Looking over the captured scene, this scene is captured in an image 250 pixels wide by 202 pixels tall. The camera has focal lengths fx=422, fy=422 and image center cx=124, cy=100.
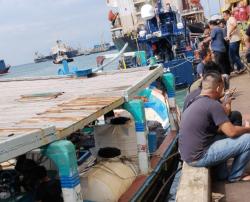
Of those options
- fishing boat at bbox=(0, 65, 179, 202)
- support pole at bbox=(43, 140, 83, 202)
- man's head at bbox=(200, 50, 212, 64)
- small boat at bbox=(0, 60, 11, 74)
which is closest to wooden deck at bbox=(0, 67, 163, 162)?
fishing boat at bbox=(0, 65, 179, 202)

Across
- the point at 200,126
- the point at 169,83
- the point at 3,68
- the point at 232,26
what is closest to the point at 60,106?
the point at 200,126

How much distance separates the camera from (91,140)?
25.5 feet

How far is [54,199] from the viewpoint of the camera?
5.05m

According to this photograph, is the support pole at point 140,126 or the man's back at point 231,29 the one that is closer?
the support pole at point 140,126

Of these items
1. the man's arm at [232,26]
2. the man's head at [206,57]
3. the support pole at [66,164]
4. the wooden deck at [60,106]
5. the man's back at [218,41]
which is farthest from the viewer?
the man's arm at [232,26]

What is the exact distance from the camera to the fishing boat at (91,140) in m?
4.29

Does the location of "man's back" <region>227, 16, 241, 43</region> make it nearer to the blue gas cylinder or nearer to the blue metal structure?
the blue gas cylinder

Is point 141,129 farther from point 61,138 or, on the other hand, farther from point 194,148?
point 61,138

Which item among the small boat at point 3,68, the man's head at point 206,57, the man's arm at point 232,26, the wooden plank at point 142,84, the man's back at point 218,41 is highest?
the man's arm at point 232,26

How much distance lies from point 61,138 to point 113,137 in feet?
6.68

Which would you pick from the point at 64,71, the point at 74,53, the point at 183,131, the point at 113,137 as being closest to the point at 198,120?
the point at 183,131

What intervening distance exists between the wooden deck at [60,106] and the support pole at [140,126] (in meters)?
0.15

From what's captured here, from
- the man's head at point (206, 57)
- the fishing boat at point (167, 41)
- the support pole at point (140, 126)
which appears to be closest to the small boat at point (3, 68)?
the fishing boat at point (167, 41)

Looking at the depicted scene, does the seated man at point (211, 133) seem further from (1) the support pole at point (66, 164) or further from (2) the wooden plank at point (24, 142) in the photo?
(2) the wooden plank at point (24, 142)
